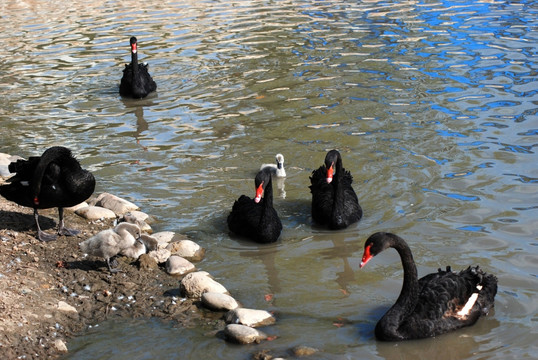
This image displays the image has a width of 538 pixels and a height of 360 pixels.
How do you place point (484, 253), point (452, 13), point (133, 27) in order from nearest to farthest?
point (484, 253), point (452, 13), point (133, 27)

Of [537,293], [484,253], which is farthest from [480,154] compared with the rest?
[537,293]

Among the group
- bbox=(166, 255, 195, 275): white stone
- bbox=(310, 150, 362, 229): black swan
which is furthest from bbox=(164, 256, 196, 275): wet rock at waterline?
bbox=(310, 150, 362, 229): black swan

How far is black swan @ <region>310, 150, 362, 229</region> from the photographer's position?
808cm

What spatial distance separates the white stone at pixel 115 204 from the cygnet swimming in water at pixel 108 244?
1.53 meters

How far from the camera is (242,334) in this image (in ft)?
18.7

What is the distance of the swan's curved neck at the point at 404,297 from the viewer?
578 cm

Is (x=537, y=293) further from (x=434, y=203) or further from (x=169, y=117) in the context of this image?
(x=169, y=117)

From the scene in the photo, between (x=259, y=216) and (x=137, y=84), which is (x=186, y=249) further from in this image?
(x=137, y=84)

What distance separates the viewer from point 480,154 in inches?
387

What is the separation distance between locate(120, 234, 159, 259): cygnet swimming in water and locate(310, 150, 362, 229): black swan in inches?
76.7

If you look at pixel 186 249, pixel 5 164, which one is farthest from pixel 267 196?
pixel 5 164

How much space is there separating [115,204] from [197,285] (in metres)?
2.34

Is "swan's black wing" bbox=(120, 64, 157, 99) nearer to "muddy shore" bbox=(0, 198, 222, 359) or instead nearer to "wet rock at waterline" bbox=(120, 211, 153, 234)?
"wet rock at waterline" bbox=(120, 211, 153, 234)

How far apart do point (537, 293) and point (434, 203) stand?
7.24ft
